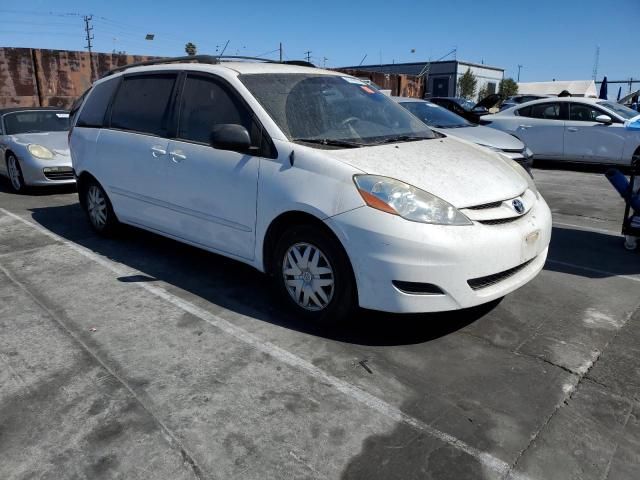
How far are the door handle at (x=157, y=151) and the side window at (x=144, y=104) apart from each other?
0.42ft

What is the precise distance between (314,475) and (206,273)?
8.74 feet

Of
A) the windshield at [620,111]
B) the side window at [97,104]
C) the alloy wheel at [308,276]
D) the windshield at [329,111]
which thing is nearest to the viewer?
the alloy wheel at [308,276]

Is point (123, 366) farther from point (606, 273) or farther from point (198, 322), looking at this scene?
point (606, 273)

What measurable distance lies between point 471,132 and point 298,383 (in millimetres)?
6449

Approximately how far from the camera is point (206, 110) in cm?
413

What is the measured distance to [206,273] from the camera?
4.54m

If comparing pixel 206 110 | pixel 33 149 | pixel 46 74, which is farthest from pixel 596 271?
pixel 46 74

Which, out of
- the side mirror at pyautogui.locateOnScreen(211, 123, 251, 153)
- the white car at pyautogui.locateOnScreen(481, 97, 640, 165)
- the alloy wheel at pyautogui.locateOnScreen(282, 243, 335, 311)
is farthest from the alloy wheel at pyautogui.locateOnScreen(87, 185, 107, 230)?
the white car at pyautogui.locateOnScreen(481, 97, 640, 165)

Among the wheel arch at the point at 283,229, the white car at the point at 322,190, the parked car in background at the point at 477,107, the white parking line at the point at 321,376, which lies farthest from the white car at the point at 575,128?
the white parking line at the point at 321,376

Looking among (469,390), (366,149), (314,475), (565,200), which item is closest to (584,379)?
(469,390)

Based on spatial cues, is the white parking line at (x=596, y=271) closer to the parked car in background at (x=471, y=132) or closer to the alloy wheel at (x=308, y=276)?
the alloy wheel at (x=308, y=276)

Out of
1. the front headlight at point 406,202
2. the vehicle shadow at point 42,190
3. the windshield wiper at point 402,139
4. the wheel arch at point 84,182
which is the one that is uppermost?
the windshield wiper at point 402,139

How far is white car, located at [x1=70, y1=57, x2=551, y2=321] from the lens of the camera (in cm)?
302

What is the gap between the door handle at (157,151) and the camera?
172 inches
